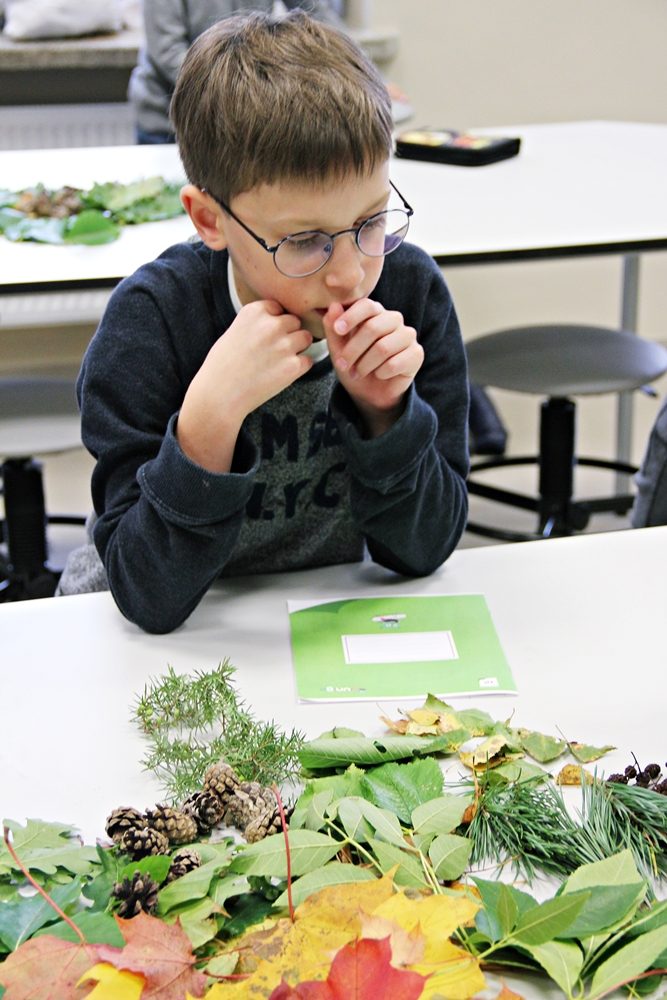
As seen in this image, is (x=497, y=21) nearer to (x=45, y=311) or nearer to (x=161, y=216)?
(x=45, y=311)

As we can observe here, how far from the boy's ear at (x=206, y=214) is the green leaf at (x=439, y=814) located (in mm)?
641

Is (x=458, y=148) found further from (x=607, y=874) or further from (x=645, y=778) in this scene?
(x=607, y=874)

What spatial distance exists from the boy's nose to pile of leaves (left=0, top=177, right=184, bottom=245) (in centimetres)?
121

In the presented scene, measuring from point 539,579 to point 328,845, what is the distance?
517 millimetres

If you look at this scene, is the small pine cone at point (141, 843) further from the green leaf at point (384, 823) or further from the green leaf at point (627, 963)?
the green leaf at point (627, 963)

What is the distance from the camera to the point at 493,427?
11.4ft

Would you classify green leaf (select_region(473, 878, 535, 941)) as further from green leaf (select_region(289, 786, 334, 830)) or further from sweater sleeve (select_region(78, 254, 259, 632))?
sweater sleeve (select_region(78, 254, 259, 632))

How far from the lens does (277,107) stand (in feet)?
3.81

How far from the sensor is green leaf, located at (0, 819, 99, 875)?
0.82m

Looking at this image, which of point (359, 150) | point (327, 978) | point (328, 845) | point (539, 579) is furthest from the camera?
point (539, 579)

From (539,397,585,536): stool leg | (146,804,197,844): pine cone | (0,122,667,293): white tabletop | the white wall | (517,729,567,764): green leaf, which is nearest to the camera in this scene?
(146,804,197,844): pine cone

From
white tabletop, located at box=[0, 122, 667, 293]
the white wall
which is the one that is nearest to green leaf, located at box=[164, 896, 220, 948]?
white tabletop, located at box=[0, 122, 667, 293]

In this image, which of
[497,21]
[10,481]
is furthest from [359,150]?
[497,21]

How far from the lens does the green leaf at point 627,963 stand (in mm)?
706
